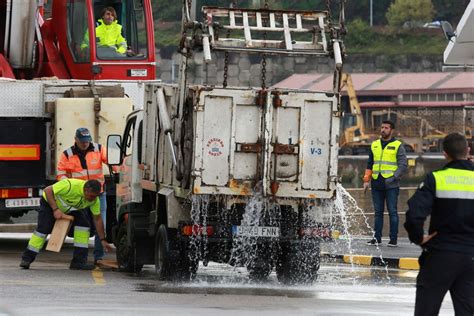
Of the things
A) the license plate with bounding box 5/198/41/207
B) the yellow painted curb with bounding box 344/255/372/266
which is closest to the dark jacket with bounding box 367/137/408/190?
the yellow painted curb with bounding box 344/255/372/266

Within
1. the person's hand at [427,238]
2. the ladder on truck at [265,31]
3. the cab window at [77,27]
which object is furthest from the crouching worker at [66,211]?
the person's hand at [427,238]

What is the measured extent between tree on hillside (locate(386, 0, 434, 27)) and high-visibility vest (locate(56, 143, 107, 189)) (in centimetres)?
6907

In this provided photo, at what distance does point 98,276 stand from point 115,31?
715 centimetres

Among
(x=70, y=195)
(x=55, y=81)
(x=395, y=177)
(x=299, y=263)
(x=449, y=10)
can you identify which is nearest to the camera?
(x=299, y=263)

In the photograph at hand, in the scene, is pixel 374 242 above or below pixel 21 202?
below

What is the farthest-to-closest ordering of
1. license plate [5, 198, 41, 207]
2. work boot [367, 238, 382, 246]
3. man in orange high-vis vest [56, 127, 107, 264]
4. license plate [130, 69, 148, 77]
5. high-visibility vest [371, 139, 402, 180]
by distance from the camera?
1. license plate [130, 69, 148, 77]
2. work boot [367, 238, 382, 246]
3. high-visibility vest [371, 139, 402, 180]
4. license plate [5, 198, 41, 207]
5. man in orange high-vis vest [56, 127, 107, 264]

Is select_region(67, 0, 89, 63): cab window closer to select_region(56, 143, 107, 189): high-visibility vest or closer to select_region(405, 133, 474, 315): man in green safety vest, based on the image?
select_region(56, 143, 107, 189): high-visibility vest

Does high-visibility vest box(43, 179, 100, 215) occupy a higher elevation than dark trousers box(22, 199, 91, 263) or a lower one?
higher

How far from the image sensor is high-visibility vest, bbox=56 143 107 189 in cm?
1902

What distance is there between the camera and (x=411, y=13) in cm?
8675

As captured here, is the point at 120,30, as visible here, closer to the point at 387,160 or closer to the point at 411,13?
the point at 387,160

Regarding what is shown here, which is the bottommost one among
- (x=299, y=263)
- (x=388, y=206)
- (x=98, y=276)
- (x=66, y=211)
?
(x=98, y=276)

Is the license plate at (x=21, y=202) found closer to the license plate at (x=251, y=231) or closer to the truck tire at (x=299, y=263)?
the truck tire at (x=299, y=263)

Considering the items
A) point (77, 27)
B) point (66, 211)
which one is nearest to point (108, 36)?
point (77, 27)
